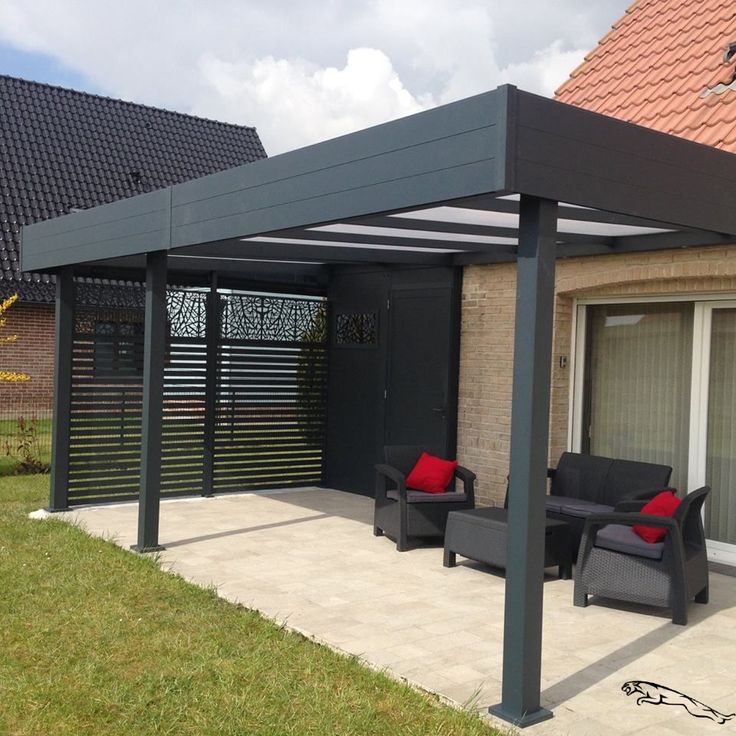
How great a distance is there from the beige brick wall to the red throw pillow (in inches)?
42.6

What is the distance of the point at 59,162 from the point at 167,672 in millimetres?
18222

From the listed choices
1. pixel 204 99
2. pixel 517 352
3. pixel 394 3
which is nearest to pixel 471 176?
pixel 517 352

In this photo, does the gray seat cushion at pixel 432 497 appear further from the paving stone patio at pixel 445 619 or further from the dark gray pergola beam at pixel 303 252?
the dark gray pergola beam at pixel 303 252

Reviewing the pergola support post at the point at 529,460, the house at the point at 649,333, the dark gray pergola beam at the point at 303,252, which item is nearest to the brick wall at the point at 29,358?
the dark gray pergola beam at the point at 303,252

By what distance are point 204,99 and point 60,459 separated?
35.7m

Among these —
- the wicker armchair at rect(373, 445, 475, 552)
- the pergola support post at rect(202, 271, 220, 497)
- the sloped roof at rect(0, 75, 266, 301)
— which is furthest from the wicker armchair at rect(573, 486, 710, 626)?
the sloped roof at rect(0, 75, 266, 301)

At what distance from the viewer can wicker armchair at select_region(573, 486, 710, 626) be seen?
236 inches

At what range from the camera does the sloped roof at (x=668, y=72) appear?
841cm

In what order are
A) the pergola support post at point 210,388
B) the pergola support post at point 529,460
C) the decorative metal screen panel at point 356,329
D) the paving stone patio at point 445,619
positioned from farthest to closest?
1. the decorative metal screen panel at point 356,329
2. the pergola support post at point 210,388
3. the paving stone patio at point 445,619
4. the pergola support post at point 529,460

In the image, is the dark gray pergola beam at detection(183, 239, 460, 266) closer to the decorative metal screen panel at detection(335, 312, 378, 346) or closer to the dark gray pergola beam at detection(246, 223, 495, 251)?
the dark gray pergola beam at detection(246, 223, 495, 251)

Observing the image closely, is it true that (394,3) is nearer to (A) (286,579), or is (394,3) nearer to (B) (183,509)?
(B) (183,509)

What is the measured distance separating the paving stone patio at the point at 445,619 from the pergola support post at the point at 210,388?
1.53 meters

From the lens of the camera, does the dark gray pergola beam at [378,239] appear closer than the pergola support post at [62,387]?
Yes

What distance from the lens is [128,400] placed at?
995 cm
